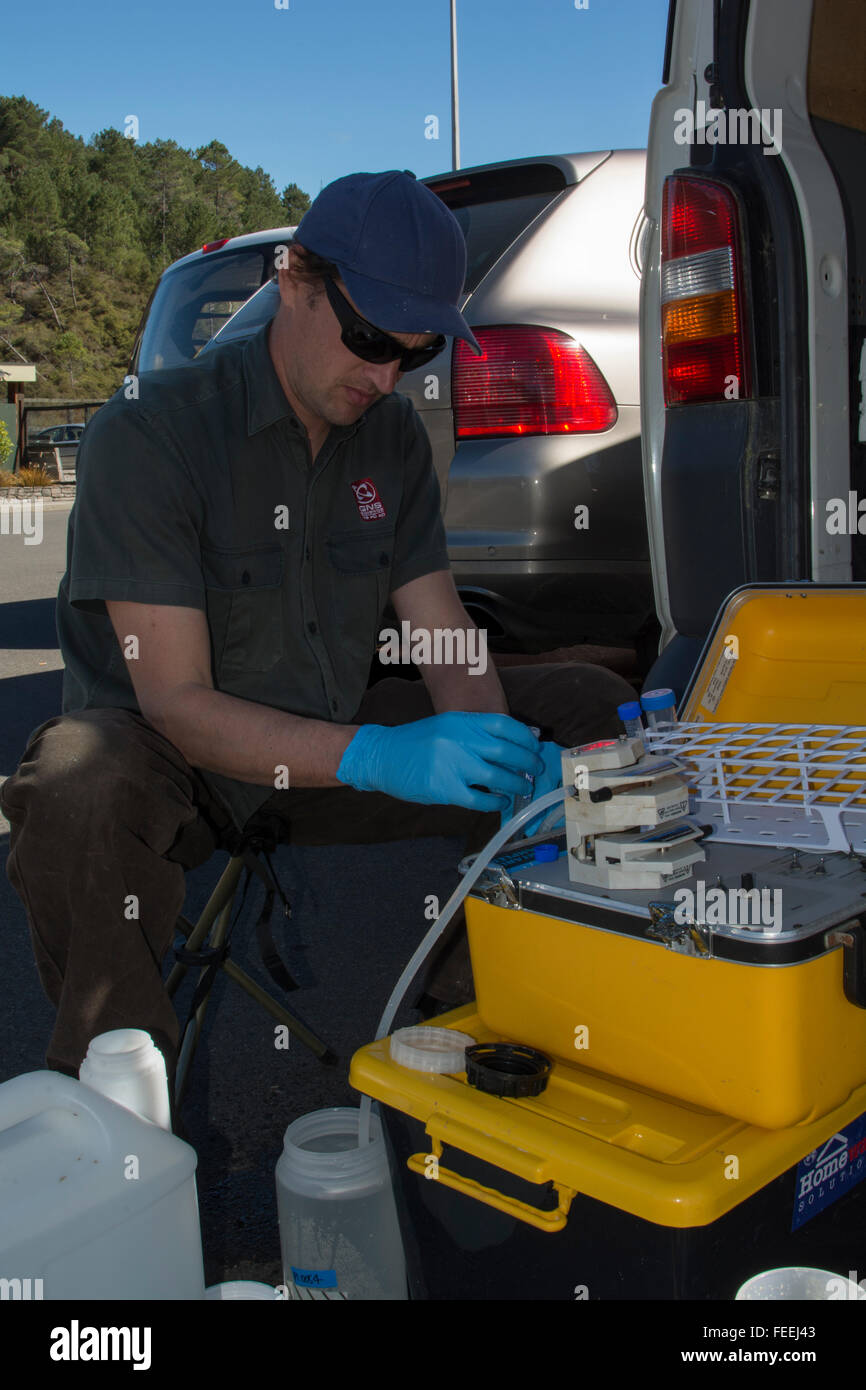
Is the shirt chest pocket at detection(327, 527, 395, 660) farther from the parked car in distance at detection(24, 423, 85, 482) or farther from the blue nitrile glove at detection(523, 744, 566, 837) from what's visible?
the parked car in distance at detection(24, 423, 85, 482)

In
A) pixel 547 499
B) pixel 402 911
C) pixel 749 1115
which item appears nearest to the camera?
pixel 749 1115

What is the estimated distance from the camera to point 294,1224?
1560mm

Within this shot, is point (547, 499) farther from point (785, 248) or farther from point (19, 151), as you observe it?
point (19, 151)

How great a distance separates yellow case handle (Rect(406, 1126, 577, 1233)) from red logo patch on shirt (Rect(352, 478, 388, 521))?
1.24m

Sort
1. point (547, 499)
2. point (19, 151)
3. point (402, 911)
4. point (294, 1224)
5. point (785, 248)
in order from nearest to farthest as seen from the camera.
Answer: point (294, 1224), point (785, 248), point (547, 499), point (402, 911), point (19, 151)

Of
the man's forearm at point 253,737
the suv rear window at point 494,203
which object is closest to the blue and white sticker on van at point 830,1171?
the man's forearm at point 253,737

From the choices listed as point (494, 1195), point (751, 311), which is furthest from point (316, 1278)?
point (751, 311)

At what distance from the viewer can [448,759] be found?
1.70m

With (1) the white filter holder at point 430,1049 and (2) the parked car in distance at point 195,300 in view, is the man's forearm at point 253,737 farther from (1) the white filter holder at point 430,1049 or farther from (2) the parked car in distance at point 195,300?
(2) the parked car in distance at point 195,300

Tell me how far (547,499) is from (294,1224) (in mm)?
1741

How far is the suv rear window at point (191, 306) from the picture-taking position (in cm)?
479

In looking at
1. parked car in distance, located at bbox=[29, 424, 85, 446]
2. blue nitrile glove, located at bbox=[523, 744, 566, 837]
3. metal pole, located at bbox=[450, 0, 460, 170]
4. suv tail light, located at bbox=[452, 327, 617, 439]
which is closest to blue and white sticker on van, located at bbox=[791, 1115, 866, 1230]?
blue nitrile glove, located at bbox=[523, 744, 566, 837]

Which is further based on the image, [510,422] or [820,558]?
[510,422]

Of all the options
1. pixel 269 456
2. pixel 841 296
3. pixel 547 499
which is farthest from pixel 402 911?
pixel 841 296
